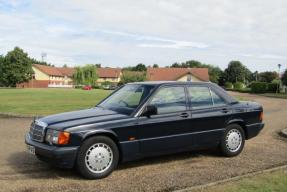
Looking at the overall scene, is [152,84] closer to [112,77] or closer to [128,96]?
[128,96]

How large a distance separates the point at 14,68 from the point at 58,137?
A: 98.2 metres

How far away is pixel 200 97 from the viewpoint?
27.0 ft

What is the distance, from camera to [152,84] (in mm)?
7883

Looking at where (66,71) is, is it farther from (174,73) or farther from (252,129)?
(252,129)

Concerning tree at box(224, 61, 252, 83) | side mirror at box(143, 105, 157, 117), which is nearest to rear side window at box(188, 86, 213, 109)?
side mirror at box(143, 105, 157, 117)

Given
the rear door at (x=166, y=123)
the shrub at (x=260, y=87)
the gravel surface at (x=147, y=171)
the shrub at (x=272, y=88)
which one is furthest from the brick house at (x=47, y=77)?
the rear door at (x=166, y=123)

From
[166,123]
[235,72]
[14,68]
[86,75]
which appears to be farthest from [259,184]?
[235,72]

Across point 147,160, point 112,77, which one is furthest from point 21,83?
point 147,160

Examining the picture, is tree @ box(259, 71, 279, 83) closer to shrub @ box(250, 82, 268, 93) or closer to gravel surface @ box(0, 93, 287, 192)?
shrub @ box(250, 82, 268, 93)

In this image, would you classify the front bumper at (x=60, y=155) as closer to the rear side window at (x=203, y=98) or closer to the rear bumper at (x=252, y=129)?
the rear side window at (x=203, y=98)

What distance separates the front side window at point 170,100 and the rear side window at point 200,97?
8.2 inches

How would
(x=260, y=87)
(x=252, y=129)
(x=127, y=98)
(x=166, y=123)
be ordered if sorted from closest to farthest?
(x=166, y=123) → (x=127, y=98) → (x=252, y=129) → (x=260, y=87)

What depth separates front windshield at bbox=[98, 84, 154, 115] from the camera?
7.51 metres

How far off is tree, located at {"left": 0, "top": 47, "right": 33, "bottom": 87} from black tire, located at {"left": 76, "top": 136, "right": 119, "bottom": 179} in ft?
321
